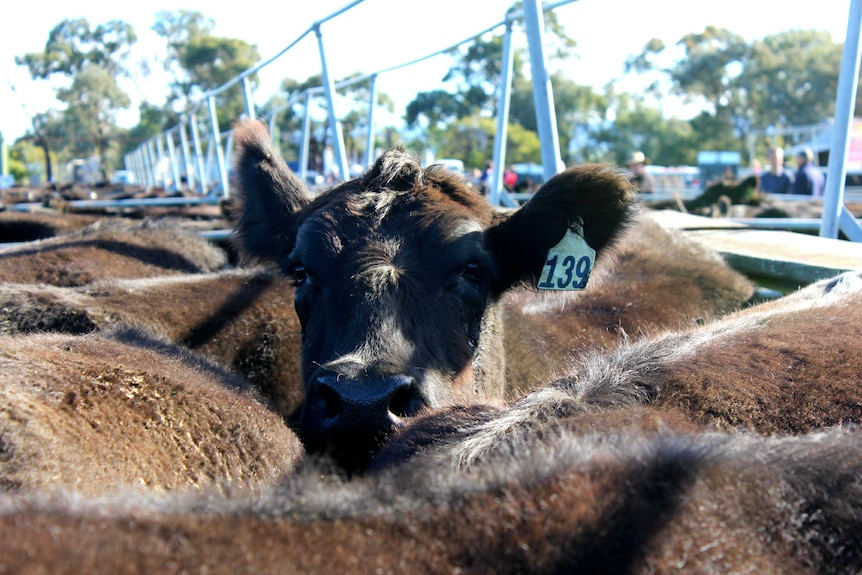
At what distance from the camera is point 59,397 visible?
2.58 m

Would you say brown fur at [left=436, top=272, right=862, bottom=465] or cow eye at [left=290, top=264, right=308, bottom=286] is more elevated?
cow eye at [left=290, top=264, right=308, bottom=286]

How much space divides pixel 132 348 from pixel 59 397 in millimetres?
840

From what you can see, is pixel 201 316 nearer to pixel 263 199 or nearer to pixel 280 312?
pixel 280 312

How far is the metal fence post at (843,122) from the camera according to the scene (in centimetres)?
528

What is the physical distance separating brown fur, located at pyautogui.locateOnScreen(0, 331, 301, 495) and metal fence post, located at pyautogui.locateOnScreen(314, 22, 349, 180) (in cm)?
497

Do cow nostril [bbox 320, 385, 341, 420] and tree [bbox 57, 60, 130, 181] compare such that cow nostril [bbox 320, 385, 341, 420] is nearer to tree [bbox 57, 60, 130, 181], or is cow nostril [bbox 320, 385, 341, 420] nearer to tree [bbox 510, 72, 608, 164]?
tree [bbox 510, 72, 608, 164]

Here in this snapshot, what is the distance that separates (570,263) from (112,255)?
408 centimetres

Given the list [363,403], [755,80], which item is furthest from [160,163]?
[755,80]

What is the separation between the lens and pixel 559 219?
4.12 meters

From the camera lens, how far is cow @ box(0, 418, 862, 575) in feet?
4.05

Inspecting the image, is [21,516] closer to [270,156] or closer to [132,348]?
[132,348]

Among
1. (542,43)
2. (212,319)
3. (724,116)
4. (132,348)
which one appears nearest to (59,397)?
(132,348)

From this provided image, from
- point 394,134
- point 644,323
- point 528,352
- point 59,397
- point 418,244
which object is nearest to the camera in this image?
point 59,397

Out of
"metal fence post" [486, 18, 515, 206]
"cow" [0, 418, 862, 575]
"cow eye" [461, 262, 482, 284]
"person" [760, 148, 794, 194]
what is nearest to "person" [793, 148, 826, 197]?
"person" [760, 148, 794, 194]
